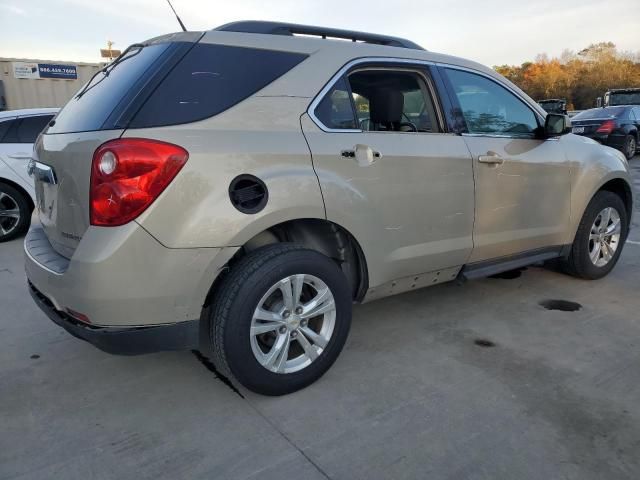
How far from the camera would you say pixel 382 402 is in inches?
99.7

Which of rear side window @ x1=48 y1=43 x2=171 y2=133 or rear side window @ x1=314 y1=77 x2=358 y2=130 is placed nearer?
rear side window @ x1=48 y1=43 x2=171 y2=133

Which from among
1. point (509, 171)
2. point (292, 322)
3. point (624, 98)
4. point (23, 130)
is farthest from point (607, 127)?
point (292, 322)

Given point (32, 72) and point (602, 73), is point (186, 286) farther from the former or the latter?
point (602, 73)

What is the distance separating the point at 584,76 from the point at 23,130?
43436 mm

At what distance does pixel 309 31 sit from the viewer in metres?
2.86

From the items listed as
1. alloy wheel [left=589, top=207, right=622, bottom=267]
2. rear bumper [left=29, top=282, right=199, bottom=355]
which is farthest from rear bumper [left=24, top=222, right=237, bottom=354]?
alloy wheel [left=589, top=207, right=622, bottom=267]

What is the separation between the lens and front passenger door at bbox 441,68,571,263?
3.28m

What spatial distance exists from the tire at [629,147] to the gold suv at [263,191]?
1229cm

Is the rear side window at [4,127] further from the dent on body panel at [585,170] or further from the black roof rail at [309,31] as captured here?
the dent on body panel at [585,170]

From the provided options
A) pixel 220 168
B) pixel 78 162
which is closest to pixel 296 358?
pixel 220 168

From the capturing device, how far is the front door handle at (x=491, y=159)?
321 cm

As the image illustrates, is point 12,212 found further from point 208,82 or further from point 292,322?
point 292,322

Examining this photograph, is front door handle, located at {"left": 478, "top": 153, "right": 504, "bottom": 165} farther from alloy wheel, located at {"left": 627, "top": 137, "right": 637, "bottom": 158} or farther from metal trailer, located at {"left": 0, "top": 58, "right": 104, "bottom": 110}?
metal trailer, located at {"left": 0, "top": 58, "right": 104, "bottom": 110}

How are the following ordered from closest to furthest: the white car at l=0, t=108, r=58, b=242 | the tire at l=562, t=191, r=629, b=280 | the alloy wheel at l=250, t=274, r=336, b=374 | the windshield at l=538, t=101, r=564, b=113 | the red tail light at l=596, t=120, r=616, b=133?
the alloy wheel at l=250, t=274, r=336, b=374 < the tire at l=562, t=191, r=629, b=280 < the white car at l=0, t=108, r=58, b=242 < the red tail light at l=596, t=120, r=616, b=133 < the windshield at l=538, t=101, r=564, b=113
